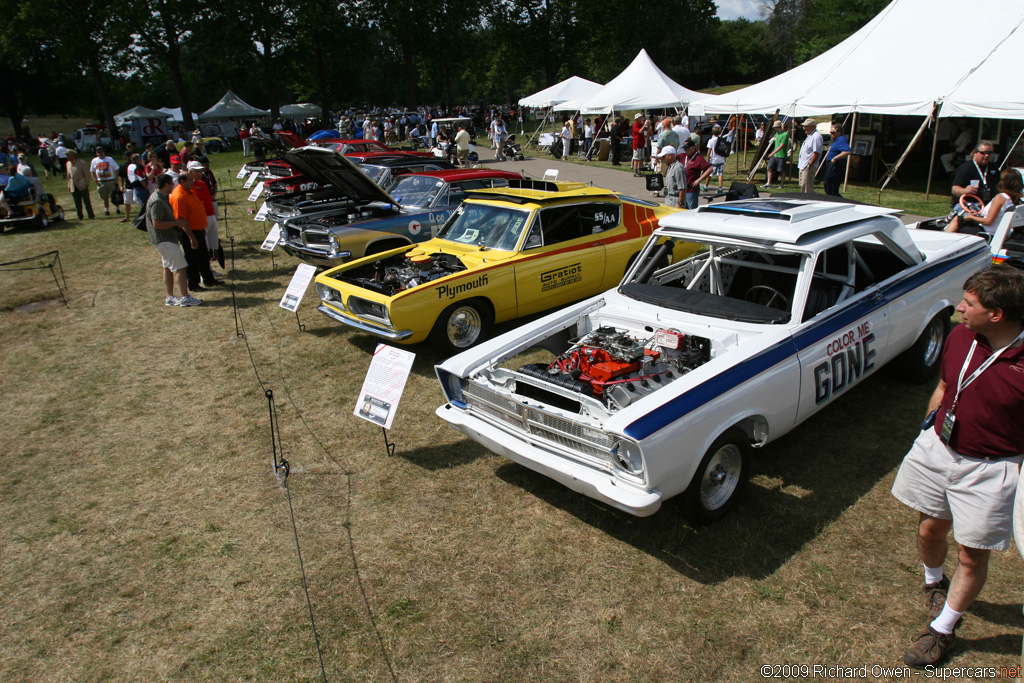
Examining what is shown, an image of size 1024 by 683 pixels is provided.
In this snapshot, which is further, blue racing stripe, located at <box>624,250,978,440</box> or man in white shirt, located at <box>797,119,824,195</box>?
man in white shirt, located at <box>797,119,824,195</box>

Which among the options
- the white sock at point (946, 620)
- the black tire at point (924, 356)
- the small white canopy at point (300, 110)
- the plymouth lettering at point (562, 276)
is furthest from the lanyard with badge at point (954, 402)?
the small white canopy at point (300, 110)

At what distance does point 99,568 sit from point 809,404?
4.77 meters

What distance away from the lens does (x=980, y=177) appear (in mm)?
9641

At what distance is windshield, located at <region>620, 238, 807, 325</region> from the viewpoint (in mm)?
5008

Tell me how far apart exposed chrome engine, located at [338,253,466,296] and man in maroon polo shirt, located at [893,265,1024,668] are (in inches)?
190

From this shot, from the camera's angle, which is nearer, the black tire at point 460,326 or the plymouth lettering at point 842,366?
the plymouth lettering at point 842,366

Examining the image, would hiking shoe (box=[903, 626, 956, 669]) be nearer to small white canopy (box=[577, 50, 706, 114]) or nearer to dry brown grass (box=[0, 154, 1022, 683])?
dry brown grass (box=[0, 154, 1022, 683])

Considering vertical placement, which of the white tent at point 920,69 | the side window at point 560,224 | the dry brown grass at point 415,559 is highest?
the white tent at point 920,69

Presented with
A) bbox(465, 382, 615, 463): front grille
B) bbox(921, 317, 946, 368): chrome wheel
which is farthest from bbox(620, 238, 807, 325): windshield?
bbox(465, 382, 615, 463): front grille

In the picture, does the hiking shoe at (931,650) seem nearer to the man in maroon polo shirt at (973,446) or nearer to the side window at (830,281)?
the man in maroon polo shirt at (973,446)

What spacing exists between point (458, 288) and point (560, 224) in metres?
1.62

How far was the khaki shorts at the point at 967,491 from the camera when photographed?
2.79 meters

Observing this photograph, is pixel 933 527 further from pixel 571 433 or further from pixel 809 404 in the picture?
pixel 571 433

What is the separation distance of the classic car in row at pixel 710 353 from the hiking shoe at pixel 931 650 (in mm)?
1238
